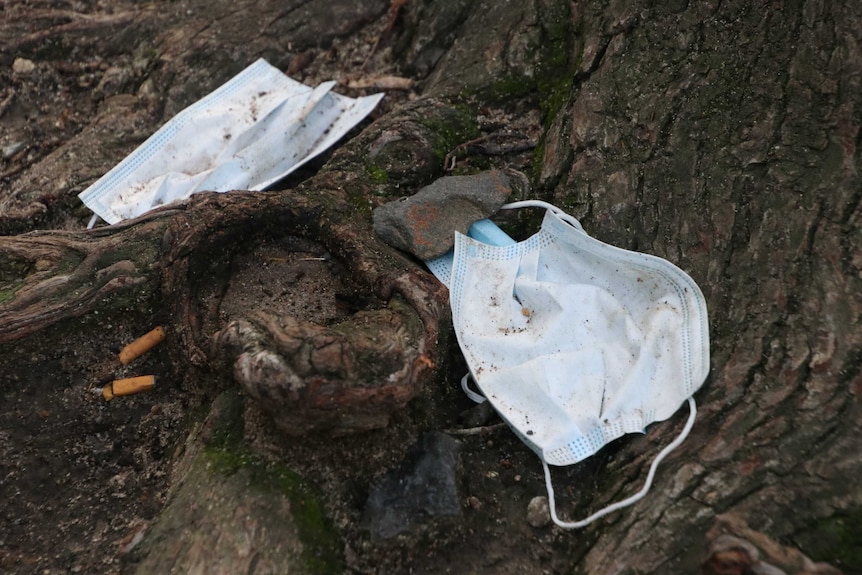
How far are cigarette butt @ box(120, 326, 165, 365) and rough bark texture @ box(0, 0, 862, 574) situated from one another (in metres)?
0.07

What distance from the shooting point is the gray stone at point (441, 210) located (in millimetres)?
2436

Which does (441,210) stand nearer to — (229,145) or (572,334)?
(572,334)

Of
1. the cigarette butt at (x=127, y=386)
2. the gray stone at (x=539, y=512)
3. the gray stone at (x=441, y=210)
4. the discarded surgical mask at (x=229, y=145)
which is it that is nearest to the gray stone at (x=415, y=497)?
the gray stone at (x=539, y=512)

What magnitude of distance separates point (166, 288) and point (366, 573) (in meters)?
1.16

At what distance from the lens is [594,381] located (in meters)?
2.17

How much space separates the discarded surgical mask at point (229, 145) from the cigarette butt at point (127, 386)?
3.09 ft

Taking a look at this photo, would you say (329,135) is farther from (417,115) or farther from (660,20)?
(660,20)

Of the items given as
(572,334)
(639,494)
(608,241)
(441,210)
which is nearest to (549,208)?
(608,241)

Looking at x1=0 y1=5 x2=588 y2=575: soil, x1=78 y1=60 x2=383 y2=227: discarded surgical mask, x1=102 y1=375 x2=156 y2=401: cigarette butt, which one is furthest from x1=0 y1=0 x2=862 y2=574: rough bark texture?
x1=78 y1=60 x2=383 y2=227: discarded surgical mask

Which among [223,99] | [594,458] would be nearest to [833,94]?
[594,458]

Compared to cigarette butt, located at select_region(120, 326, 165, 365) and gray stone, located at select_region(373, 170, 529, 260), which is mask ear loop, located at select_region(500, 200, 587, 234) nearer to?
gray stone, located at select_region(373, 170, 529, 260)

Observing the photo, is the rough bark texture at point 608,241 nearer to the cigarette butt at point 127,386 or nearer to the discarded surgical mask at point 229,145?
the cigarette butt at point 127,386

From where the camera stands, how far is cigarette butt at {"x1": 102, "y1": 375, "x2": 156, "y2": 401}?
2230 millimetres

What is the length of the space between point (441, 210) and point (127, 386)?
1296mm
